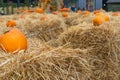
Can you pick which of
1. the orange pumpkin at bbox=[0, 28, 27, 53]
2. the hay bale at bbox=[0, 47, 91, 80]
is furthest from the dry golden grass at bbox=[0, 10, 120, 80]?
the orange pumpkin at bbox=[0, 28, 27, 53]

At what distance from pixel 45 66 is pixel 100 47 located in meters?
2.17

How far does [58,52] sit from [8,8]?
18.2 meters

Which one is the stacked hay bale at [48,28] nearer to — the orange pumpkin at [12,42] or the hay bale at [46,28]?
the hay bale at [46,28]

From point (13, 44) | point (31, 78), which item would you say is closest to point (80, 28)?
point (13, 44)

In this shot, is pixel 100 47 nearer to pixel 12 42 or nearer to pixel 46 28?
pixel 12 42

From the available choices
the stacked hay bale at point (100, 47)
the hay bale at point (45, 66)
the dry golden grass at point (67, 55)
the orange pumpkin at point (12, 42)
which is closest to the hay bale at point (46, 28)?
the dry golden grass at point (67, 55)

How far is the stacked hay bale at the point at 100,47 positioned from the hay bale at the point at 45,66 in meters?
1.27

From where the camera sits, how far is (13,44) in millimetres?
4531

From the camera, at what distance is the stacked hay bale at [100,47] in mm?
5387

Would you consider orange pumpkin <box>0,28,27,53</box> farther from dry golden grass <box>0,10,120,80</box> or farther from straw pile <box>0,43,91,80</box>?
straw pile <box>0,43,91,80</box>

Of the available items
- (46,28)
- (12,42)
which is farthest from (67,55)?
(46,28)

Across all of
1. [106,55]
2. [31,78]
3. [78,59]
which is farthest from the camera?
[106,55]

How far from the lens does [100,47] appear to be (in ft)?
18.2

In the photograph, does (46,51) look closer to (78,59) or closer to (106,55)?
(78,59)
